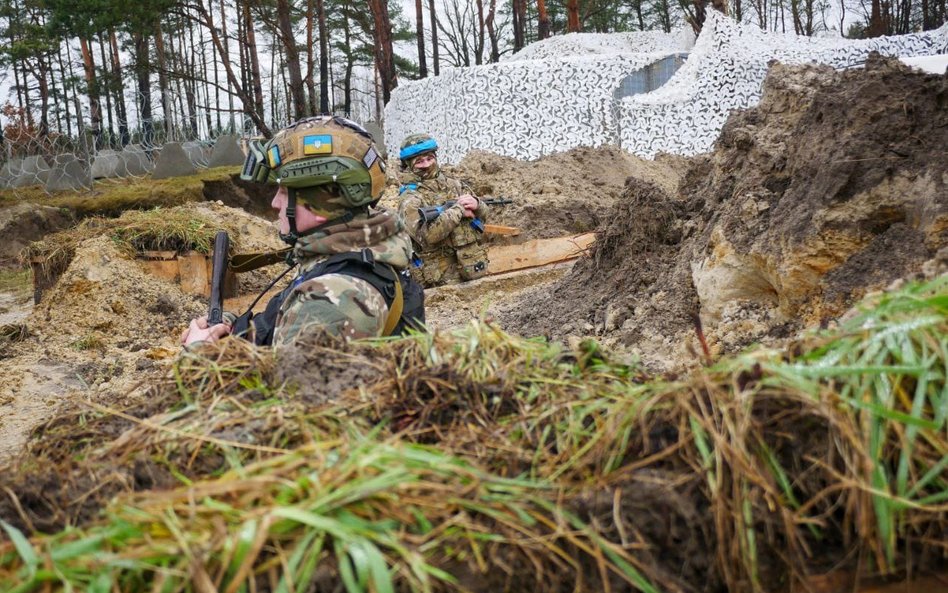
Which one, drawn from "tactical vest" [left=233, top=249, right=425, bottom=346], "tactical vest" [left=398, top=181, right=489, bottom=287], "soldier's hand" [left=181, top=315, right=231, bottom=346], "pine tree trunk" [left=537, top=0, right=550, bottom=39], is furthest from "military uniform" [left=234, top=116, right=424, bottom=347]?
"pine tree trunk" [left=537, top=0, right=550, bottom=39]

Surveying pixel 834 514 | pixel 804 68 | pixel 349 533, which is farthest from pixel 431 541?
pixel 804 68

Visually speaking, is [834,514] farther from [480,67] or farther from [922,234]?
[480,67]

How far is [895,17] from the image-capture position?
1292 inches

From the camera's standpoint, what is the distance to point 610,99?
21.5 m

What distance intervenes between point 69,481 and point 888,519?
1462 millimetres

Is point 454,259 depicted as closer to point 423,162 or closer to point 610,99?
point 423,162

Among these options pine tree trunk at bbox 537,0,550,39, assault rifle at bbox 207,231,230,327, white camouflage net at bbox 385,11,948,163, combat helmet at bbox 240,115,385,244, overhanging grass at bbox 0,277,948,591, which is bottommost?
overhanging grass at bbox 0,277,948,591

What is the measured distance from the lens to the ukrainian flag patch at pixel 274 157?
3.63 metres

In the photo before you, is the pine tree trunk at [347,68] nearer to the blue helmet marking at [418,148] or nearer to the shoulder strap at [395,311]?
the blue helmet marking at [418,148]

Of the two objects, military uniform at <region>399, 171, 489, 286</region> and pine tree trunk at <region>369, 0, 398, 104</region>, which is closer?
military uniform at <region>399, 171, 489, 286</region>

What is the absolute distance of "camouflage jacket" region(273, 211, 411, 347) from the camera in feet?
10.2

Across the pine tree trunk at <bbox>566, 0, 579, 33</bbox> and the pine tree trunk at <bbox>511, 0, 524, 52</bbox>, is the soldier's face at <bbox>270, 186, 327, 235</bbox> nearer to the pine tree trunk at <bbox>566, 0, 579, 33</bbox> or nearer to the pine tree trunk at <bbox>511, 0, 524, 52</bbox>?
the pine tree trunk at <bbox>566, 0, 579, 33</bbox>

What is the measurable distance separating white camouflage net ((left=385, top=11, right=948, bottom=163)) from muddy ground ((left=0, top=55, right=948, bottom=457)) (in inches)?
445

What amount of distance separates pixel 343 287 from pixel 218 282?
1220 mm
